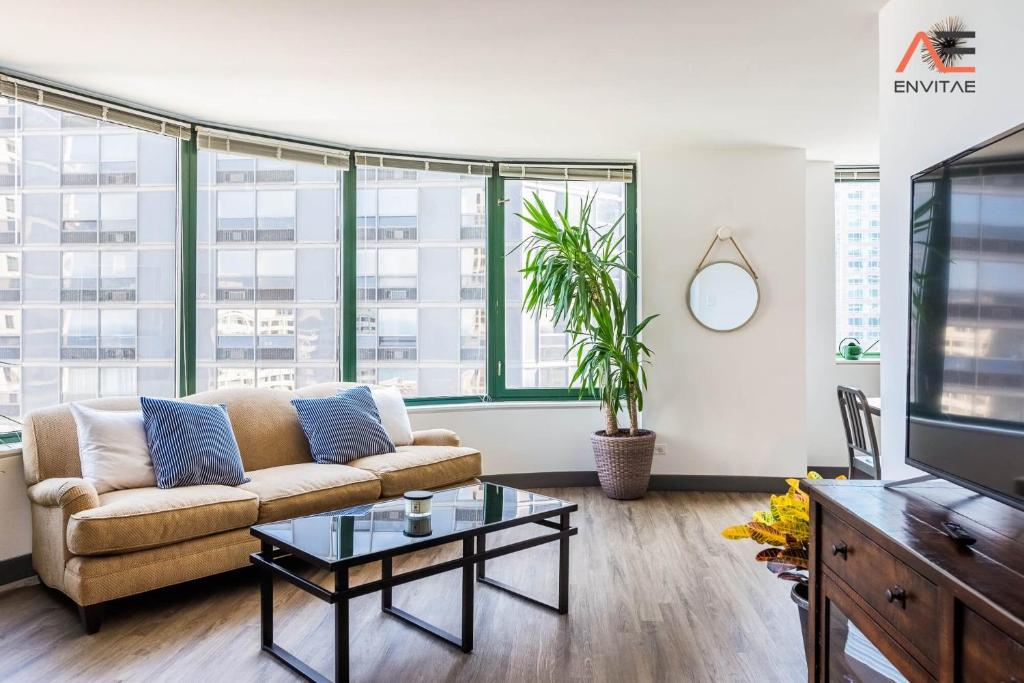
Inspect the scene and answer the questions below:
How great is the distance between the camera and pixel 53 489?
299 centimetres

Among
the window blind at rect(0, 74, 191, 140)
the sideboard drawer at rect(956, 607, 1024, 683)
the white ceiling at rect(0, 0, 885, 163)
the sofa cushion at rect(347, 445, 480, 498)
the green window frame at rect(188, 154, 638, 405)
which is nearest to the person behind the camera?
the sideboard drawer at rect(956, 607, 1024, 683)

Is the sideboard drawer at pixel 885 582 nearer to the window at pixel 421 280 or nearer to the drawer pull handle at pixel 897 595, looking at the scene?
the drawer pull handle at pixel 897 595

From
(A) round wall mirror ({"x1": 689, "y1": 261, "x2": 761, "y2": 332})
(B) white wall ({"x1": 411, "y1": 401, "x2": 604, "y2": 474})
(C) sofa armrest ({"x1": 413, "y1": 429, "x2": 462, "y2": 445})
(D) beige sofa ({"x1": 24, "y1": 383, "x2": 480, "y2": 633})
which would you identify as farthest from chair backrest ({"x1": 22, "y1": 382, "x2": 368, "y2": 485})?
(A) round wall mirror ({"x1": 689, "y1": 261, "x2": 761, "y2": 332})

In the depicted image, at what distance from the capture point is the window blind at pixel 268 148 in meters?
4.52

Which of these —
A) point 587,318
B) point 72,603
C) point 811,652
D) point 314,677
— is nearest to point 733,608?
point 811,652

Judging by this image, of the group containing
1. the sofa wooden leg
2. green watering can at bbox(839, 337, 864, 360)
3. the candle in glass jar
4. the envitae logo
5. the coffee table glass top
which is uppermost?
the envitae logo

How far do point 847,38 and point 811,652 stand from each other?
255 cm

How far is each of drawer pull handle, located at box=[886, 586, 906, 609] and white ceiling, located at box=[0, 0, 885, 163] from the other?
2.27 m

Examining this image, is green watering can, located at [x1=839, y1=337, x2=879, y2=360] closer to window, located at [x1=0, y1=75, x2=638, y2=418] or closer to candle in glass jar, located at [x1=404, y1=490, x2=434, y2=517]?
window, located at [x1=0, y1=75, x2=638, y2=418]

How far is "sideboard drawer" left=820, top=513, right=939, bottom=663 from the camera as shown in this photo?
56.4 inches

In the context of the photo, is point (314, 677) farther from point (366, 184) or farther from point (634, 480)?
point (366, 184)

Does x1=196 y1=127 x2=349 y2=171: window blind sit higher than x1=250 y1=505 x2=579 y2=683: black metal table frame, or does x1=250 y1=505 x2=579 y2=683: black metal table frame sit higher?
x1=196 y1=127 x2=349 y2=171: window blind

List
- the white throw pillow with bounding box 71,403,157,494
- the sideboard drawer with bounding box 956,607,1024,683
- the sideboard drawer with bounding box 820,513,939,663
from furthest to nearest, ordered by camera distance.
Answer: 1. the white throw pillow with bounding box 71,403,157,494
2. the sideboard drawer with bounding box 820,513,939,663
3. the sideboard drawer with bounding box 956,607,1024,683

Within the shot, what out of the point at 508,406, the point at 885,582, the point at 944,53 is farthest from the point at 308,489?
the point at 944,53
